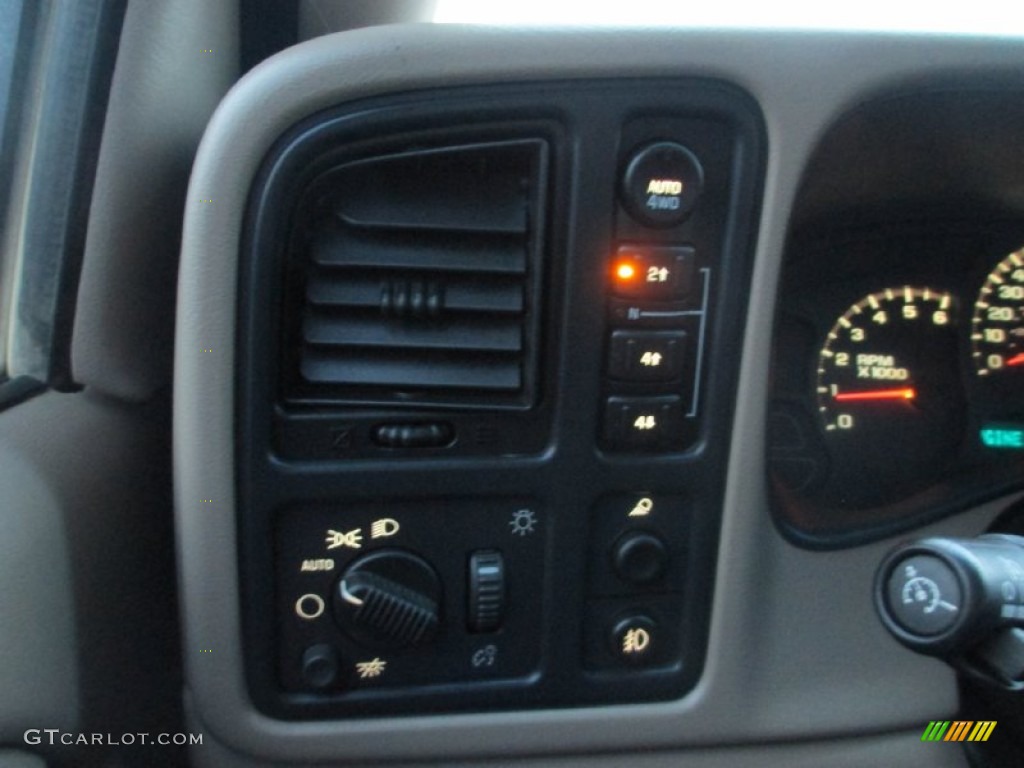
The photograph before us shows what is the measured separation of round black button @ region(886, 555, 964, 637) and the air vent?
0.38m

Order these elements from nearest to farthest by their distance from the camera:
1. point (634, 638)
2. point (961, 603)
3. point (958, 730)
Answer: point (961, 603), point (634, 638), point (958, 730)

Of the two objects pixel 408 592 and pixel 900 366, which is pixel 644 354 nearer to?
pixel 408 592

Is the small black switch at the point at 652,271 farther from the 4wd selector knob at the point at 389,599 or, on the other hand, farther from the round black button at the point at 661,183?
the 4wd selector knob at the point at 389,599

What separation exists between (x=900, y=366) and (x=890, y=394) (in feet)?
0.13

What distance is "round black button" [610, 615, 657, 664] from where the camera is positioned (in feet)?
3.68

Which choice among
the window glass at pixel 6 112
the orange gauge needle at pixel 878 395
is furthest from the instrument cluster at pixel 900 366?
the window glass at pixel 6 112

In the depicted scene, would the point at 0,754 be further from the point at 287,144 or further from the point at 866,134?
the point at 866,134

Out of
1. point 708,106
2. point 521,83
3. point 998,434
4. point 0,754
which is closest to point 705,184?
point 708,106

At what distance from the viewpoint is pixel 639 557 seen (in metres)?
1.10

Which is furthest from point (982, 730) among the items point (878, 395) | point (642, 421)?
point (642, 421)

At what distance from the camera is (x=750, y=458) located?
42.6 inches

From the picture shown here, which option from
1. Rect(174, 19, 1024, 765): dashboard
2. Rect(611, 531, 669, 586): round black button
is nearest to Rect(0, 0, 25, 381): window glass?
Rect(174, 19, 1024, 765): dashboard

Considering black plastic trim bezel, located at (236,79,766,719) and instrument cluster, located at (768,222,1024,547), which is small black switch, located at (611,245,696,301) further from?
instrument cluster, located at (768,222,1024,547)

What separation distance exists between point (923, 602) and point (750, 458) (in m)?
0.25
